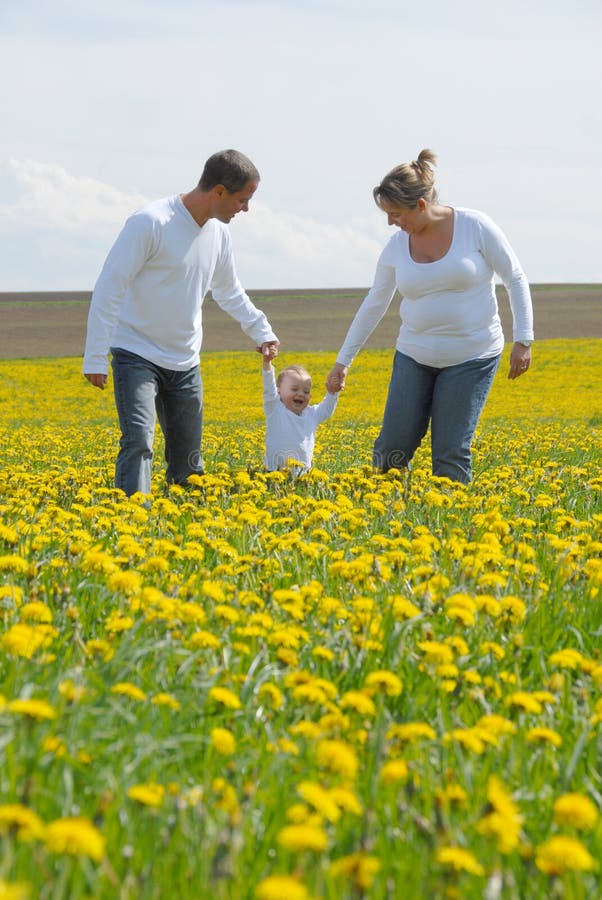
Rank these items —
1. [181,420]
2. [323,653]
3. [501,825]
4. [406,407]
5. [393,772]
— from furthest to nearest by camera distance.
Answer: [181,420]
[406,407]
[323,653]
[393,772]
[501,825]

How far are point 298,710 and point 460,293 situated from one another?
15.1 feet

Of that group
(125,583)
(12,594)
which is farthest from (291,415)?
(12,594)

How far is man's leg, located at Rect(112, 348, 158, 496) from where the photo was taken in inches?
259

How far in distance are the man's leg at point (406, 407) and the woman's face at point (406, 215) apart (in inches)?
37.4

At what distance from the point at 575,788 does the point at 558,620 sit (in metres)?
1.26

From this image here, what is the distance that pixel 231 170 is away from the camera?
6301 millimetres

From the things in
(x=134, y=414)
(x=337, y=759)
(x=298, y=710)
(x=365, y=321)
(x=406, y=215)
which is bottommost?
(x=298, y=710)

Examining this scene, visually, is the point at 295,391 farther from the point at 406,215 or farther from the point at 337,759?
the point at 337,759

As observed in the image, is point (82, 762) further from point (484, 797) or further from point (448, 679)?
point (448, 679)

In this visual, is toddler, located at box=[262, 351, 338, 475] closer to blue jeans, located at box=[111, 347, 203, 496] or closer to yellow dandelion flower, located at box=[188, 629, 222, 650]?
blue jeans, located at box=[111, 347, 203, 496]

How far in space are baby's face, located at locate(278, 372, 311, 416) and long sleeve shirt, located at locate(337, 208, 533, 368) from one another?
1.09m

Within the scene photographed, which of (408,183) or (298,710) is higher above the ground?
(408,183)

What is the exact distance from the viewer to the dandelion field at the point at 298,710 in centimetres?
169

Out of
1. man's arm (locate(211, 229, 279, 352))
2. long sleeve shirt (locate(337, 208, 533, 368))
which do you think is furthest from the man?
long sleeve shirt (locate(337, 208, 533, 368))
